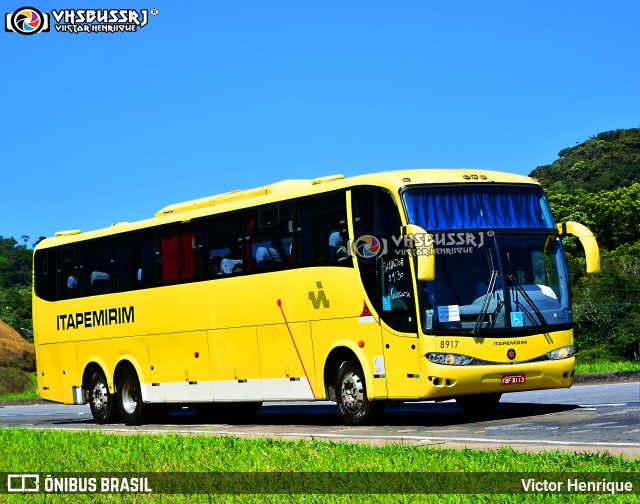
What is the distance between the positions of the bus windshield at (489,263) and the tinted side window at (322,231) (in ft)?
4.64

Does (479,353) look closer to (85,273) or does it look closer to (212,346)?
(212,346)

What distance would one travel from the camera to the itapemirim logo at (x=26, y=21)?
28.5m

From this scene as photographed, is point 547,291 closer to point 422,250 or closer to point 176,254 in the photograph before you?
point 422,250

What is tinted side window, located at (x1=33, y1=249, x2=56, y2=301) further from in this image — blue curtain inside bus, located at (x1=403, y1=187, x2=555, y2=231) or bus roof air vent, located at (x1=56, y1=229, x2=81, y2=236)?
blue curtain inside bus, located at (x1=403, y1=187, x2=555, y2=231)

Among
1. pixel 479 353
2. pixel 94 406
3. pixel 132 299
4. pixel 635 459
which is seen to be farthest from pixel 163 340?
pixel 635 459

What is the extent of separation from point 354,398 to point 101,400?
304 inches

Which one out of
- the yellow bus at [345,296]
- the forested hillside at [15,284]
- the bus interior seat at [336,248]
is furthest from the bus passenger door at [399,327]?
the forested hillside at [15,284]

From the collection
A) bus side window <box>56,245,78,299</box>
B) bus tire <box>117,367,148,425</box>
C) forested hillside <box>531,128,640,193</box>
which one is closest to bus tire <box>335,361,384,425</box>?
bus tire <box>117,367,148,425</box>

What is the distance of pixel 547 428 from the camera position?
1503cm

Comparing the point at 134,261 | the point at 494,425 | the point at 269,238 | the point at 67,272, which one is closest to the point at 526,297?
the point at 494,425

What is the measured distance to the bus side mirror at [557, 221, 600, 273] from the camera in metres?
17.1

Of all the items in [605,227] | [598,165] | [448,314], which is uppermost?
[598,165]

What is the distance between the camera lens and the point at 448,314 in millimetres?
16344

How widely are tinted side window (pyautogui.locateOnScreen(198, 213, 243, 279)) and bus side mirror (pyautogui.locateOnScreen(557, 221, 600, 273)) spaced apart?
5.42m
